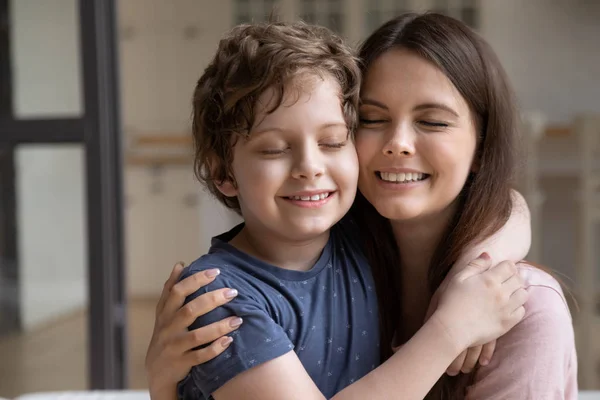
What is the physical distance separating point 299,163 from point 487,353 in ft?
1.27

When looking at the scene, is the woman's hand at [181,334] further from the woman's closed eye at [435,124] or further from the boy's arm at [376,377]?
the woman's closed eye at [435,124]

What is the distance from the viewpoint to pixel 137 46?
5152 mm

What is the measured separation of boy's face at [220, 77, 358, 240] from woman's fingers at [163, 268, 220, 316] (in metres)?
0.11

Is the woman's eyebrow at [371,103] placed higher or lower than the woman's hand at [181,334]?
higher

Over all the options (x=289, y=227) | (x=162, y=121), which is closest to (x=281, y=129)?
(x=289, y=227)

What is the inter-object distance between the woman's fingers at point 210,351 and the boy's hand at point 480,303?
0.28 m

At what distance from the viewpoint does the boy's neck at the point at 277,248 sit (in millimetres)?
1069

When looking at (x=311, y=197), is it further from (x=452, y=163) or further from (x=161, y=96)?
(x=161, y=96)

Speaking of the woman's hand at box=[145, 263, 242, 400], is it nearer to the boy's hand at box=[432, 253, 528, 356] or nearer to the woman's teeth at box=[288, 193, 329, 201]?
→ the woman's teeth at box=[288, 193, 329, 201]

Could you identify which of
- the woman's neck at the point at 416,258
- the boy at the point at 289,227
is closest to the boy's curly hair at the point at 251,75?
the boy at the point at 289,227

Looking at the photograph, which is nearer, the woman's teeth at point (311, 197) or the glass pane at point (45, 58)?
the woman's teeth at point (311, 197)

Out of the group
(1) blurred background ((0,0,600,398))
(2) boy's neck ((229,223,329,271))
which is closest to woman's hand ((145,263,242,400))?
(2) boy's neck ((229,223,329,271))

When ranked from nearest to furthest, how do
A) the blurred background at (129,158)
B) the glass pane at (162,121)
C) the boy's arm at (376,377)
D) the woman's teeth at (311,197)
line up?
1. the boy's arm at (376,377)
2. the woman's teeth at (311,197)
3. the blurred background at (129,158)
4. the glass pane at (162,121)

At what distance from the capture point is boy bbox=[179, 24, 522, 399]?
0.92 meters
